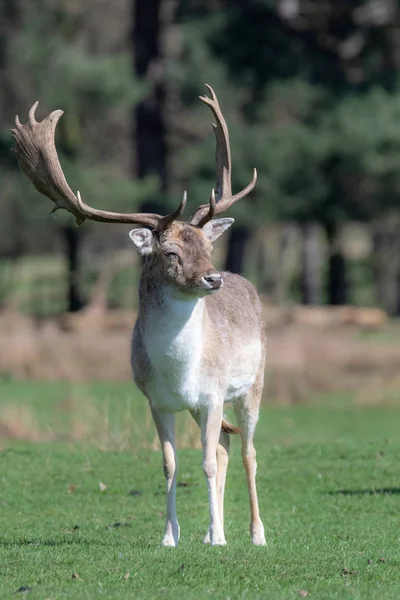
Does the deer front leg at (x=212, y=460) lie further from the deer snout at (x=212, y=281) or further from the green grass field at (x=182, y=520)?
the deer snout at (x=212, y=281)

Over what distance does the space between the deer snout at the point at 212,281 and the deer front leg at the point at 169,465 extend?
106 cm

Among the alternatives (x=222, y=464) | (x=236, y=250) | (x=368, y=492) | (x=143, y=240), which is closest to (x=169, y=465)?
(x=222, y=464)

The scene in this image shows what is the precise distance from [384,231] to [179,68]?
1574 cm

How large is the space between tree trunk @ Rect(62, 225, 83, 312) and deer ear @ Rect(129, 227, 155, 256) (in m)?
29.3

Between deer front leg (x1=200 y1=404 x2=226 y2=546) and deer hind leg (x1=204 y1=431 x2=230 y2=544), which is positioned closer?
deer front leg (x1=200 y1=404 x2=226 y2=546)

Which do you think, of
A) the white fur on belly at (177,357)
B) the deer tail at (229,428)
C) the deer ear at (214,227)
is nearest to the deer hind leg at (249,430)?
the deer tail at (229,428)

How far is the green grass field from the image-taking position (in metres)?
7.98

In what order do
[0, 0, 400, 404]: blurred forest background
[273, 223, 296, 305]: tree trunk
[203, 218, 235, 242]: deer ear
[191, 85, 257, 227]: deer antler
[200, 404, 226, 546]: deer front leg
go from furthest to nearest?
[273, 223, 296, 305]: tree trunk
[0, 0, 400, 404]: blurred forest background
[191, 85, 257, 227]: deer antler
[203, 218, 235, 242]: deer ear
[200, 404, 226, 546]: deer front leg

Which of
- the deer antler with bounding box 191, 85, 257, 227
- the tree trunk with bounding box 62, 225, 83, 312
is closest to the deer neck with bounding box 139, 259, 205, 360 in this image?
the deer antler with bounding box 191, 85, 257, 227

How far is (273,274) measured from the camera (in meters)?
52.8

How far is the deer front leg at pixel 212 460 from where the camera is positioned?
9.05 metres

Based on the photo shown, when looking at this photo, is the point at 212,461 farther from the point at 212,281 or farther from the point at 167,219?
the point at 167,219

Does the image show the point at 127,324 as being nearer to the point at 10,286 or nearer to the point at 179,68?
the point at 179,68

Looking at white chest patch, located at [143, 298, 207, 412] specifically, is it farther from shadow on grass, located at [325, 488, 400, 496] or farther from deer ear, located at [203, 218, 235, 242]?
shadow on grass, located at [325, 488, 400, 496]
